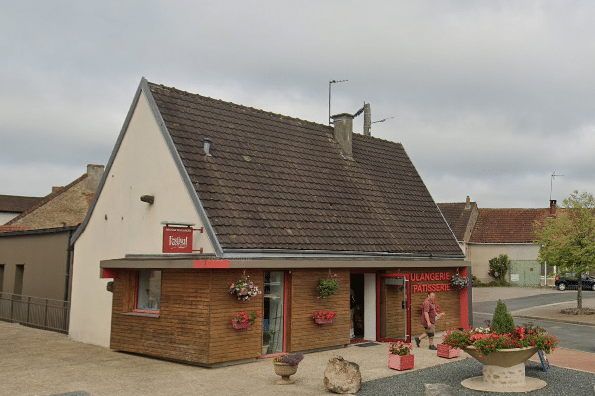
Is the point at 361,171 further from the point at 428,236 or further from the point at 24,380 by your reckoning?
the point at 24,380

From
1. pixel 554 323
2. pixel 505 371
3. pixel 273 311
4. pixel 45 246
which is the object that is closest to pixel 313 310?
pixel 273 311

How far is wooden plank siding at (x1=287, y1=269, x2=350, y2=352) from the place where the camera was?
1478 centimetres

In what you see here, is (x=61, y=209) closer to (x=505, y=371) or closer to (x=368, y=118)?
(x=368, y=118)

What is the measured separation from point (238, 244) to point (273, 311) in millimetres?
2428

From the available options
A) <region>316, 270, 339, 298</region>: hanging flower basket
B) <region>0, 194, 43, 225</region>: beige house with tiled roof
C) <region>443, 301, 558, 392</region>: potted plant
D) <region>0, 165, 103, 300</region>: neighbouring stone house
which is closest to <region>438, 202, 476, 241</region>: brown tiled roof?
<region>0, 165, 103, 300</region>: neighbouring stone house

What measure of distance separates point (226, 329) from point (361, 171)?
914 centimetres

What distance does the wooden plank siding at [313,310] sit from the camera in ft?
48.5

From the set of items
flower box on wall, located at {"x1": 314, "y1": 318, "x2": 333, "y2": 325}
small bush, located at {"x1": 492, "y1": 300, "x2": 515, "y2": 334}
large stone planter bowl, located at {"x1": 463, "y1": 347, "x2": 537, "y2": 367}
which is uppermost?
small bush, located at {"x1": 492, "y1": 300, "x2": 515, "y2": 334}

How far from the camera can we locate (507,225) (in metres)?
49.4

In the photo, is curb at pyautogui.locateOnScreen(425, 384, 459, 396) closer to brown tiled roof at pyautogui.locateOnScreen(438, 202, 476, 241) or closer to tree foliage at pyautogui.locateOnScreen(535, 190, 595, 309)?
tree foliage at pyautogui.locateOnScreen(535, 190, 595, 309)

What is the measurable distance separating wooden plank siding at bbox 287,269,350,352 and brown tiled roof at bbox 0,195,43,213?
178 feet

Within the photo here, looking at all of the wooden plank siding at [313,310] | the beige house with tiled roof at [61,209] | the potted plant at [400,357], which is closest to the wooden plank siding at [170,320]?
the wooden plank siding at [313,310]

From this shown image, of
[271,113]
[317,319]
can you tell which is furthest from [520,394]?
[271,113]

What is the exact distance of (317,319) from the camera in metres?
15.1
